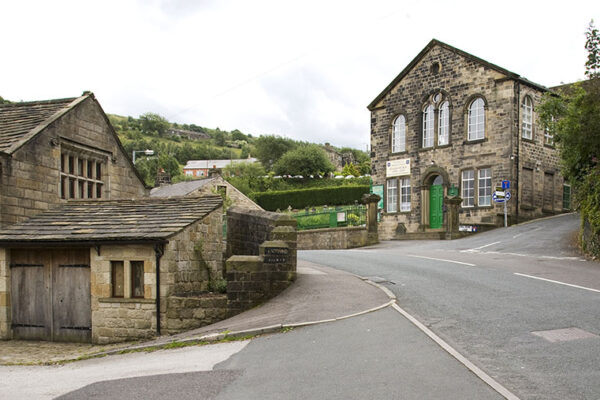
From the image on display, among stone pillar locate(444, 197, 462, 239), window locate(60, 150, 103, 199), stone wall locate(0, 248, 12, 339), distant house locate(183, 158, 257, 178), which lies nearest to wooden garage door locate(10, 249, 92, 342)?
stone wall locate(0, 248, 12, 339)

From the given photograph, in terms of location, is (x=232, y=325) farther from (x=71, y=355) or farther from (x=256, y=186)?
(x=256, y=186)

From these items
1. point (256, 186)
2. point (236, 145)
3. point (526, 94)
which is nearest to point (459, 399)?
point (526, 94)

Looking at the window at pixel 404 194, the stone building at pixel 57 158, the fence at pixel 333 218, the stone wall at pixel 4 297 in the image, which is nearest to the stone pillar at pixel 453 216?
the fence at pixel 333 218

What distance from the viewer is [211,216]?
47.7ft

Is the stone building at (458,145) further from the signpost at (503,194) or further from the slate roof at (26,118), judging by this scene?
the slate roof at (26,118)

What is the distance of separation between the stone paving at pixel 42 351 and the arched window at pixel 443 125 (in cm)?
2490

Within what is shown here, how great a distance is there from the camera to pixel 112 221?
14102 millimetres

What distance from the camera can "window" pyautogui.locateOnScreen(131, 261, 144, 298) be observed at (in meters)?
13.1

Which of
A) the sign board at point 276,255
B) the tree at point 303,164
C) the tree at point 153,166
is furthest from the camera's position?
the tree at point 153,166

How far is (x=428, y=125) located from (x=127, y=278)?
24895 millimetres

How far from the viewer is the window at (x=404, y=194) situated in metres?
34.3

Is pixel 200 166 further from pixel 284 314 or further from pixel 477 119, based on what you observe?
pixel 284 314

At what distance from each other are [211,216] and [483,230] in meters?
18.8

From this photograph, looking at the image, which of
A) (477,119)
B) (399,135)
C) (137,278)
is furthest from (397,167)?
(137,278)
